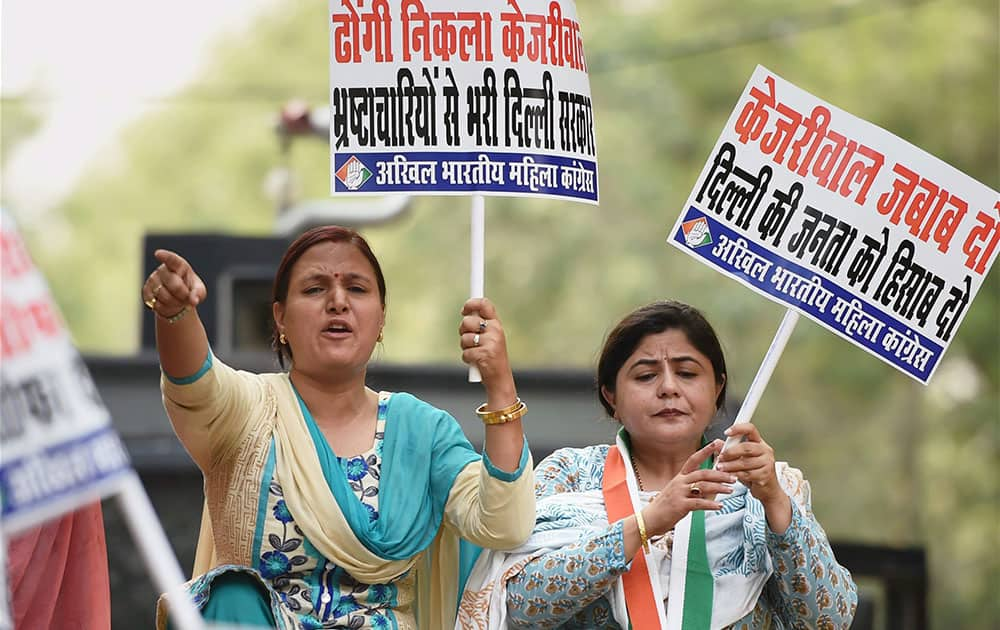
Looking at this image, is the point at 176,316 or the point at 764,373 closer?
the point at 176,316

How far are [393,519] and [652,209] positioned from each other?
16.1 meters

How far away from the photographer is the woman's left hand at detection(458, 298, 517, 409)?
3.53m

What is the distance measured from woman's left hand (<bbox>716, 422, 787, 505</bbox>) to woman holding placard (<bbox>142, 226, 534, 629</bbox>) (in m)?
0.43

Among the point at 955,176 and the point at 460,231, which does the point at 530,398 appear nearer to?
the point at 955,176

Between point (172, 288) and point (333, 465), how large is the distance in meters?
0.57

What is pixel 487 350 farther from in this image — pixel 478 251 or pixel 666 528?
pixel 666 528

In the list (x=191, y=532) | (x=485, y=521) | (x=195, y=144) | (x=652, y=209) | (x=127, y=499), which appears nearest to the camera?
(x=127, y=499)

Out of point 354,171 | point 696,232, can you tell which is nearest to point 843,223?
point 696,232

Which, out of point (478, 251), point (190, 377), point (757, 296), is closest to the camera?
point (190, 377)

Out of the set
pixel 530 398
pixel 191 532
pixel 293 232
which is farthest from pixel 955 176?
pixel 293 232

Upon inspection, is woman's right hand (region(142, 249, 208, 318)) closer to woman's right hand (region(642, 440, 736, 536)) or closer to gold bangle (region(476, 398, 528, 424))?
gold bangle (region(476, 398, 528, 424))

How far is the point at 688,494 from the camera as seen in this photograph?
3545 mm

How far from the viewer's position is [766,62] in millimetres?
19891

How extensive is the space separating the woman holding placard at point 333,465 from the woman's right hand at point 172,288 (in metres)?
0.01
